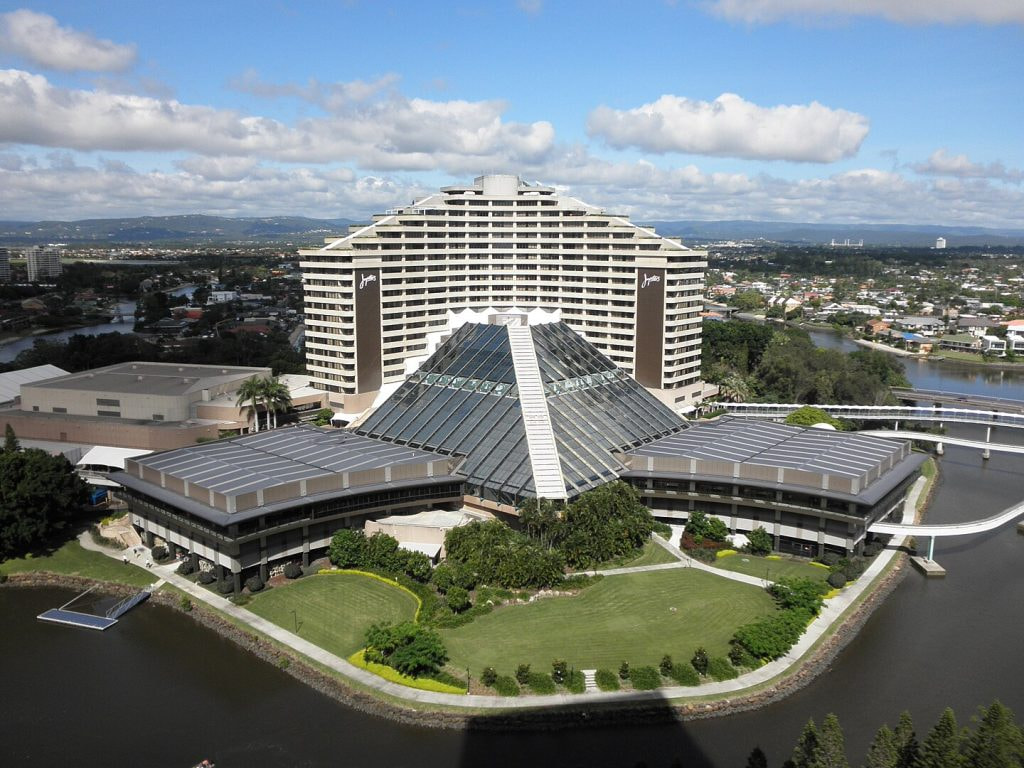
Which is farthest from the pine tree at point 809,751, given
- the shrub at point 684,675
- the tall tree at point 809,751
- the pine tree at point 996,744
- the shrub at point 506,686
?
the shrub at point 506,686

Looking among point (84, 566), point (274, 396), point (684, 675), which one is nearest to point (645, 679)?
point (684, 675)

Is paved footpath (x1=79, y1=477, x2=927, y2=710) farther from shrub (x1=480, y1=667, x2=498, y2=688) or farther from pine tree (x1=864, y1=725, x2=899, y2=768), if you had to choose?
pine tree (x1=864, y1=725, x2=899, y2=768)

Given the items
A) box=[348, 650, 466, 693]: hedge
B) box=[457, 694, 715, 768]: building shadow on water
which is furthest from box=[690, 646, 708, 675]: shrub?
box=[348, 650, 466, 693]: hedge

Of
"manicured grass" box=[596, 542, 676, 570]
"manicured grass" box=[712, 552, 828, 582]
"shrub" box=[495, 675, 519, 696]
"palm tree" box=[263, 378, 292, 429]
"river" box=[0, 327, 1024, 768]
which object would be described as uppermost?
"palm tree" box=[263, 378, 292, 429]

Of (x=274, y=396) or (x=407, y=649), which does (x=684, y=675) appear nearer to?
(x=407, y=649)

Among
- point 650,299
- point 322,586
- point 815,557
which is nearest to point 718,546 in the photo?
point 815,557

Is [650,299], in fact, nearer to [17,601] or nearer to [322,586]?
[322,586]
